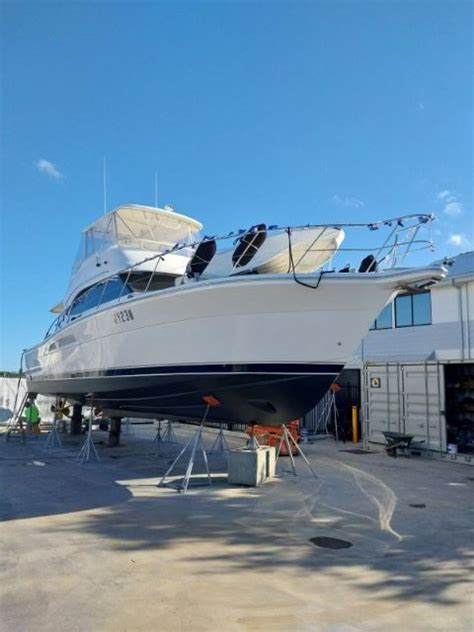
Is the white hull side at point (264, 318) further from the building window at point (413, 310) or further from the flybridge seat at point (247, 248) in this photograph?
the building window at point (413, 310)

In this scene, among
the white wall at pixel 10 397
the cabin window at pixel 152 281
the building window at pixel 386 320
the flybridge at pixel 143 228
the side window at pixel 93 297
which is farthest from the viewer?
the white wall at pixel 10 397

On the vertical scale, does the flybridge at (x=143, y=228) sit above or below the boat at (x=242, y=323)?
above

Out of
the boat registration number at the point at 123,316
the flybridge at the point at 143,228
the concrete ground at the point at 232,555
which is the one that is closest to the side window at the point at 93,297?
the flybridge at the point at 143,228

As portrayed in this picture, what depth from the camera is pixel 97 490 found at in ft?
23.4

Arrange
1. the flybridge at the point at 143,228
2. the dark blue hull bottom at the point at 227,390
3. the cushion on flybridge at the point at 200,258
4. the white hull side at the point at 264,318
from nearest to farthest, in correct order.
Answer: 1. the white hull side at the point at 264,318
2. the dark blue hull bottom at the point at 227,390
3. the cushion on flybridge at the point at 200,258
4. the flybridge at the point at 143,228

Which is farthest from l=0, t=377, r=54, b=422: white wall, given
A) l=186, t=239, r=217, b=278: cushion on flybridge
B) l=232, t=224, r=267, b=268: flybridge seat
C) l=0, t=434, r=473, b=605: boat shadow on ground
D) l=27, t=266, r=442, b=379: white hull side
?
l=232, t=224, r=267, b=268: flybridge seat

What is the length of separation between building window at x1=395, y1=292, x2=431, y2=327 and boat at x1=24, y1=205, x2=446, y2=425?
22.8 feet

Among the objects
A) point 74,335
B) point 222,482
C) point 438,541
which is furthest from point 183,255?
point 438,541

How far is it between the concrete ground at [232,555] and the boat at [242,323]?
137cm

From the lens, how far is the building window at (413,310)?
44.2ft

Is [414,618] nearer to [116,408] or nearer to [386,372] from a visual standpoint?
[116,408]

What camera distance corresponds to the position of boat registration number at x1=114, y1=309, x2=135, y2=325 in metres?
7.82

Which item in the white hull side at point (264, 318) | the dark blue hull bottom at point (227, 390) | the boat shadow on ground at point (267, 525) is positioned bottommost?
the boat shadow on ground at point (267, 525)

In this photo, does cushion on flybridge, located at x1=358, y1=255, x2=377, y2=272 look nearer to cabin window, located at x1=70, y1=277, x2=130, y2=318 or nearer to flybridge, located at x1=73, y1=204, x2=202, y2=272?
cabin window, located at x1=70, y1=277, x2=130, y2=318
